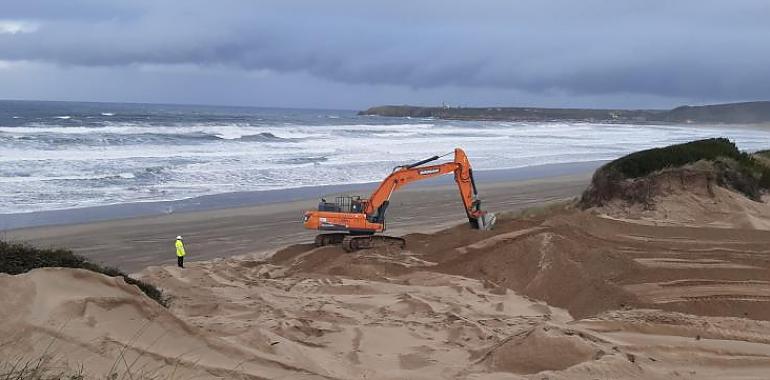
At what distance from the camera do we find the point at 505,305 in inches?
445

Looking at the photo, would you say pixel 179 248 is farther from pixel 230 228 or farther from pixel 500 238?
pixel 500 238

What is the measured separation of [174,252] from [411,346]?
9918 millimetres

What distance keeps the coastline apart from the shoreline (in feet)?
1.15

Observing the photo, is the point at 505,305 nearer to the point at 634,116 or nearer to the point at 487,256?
the point at 487,256

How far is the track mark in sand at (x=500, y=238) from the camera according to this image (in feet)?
46.7

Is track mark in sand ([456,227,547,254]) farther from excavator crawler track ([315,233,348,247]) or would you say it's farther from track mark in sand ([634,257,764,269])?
excavator crawler track ([315,233,348,247])

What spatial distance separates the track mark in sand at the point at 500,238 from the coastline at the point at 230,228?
192 inches

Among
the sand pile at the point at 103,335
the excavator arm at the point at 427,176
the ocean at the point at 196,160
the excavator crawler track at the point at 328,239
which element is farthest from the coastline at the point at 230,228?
the sand pile at the point at 103,335

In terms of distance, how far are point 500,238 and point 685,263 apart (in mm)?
3800

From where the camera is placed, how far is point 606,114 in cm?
16100

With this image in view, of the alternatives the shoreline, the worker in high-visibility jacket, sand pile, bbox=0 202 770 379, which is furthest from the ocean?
sand pile, bbox=0 202 770 379

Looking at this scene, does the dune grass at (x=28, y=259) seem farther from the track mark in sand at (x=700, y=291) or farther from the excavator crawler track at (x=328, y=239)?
the excavator crawler track at (x=328, y=239)

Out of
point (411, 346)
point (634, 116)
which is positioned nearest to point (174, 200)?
point (411, 346)

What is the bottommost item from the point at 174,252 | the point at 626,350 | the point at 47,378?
the point at 174,252
